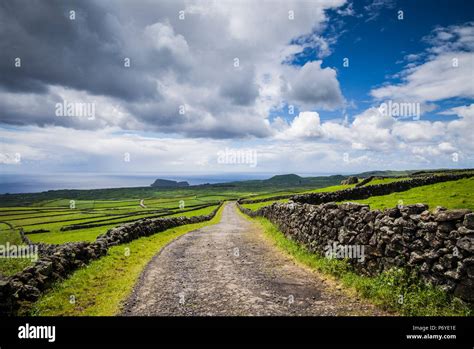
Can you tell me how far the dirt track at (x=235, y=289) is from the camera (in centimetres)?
906

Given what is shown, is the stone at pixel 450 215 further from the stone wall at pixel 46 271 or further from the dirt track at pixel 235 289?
the stone wall at pixel 46 271

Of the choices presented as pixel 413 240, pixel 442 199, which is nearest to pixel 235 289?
pixel 413 240

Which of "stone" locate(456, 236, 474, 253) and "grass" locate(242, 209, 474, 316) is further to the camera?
"grass" locate(242, 209, 474, 316)

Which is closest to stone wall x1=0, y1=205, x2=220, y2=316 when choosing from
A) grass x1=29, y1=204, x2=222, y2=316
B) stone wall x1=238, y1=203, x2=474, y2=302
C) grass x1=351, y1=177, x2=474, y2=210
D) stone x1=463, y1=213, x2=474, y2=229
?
grass x1=29, y1=204, x2=222, y2=316

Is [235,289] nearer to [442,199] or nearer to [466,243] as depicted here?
[466,243]

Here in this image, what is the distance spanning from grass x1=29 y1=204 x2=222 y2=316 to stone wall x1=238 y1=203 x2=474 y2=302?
356 inches

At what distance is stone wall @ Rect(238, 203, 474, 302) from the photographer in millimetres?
7551

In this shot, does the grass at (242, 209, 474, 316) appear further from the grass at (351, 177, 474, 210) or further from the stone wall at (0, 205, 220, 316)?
the stone wall at (0, 205, 220, 316)

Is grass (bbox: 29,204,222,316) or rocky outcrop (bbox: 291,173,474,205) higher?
rocky outcrop (bbox: 291,173,474,205)

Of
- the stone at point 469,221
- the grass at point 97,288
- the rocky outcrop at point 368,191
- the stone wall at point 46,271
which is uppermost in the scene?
the stone at point 469,221

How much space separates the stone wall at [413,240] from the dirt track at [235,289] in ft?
5.88

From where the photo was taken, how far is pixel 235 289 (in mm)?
10969

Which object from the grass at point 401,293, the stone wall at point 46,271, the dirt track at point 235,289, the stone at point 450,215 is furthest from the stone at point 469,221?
the stone wall at point 46,271
